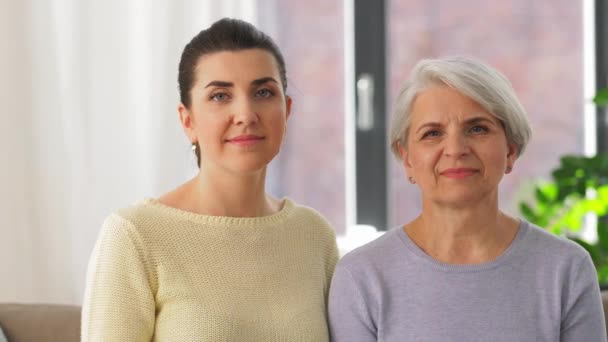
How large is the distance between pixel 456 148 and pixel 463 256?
260 millimetres

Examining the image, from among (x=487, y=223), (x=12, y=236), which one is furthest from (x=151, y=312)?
(x=12, y=236)

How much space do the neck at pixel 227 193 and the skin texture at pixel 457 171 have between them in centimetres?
37

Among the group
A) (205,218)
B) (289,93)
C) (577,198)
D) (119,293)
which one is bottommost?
(577,198)

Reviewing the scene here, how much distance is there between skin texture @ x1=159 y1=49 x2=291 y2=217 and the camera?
197 centimetres

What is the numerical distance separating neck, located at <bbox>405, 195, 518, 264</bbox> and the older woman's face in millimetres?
43

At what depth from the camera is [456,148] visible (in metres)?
1.83

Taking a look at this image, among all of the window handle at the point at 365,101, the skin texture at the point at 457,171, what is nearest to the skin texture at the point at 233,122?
the skin texture at the point at 457,171

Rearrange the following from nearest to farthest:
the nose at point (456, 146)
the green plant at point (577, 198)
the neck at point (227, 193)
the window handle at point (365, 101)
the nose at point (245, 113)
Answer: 1. the nose at point (456, 146)
2. the nose at point (245, 113)
3. the neck at point (227, 193)
4. the green plant at point (577, 198)
5. the window handle at point (365, 101)

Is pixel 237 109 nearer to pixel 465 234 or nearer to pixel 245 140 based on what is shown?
pixel 245 140

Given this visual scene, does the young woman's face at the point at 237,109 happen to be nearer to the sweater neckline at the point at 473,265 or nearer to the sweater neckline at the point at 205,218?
the sweater neckline at the point at 205,218

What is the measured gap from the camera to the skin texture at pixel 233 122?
1.97 m

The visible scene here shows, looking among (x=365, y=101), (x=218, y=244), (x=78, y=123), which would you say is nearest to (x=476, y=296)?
(x=218, y=244)

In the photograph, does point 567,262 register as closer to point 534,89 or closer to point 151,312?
point 151,312

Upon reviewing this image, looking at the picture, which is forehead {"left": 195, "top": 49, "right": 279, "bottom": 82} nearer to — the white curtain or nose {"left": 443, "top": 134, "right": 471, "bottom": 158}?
nose {"left": 443, "top": 134, "right": 471, "bottom": 158}
